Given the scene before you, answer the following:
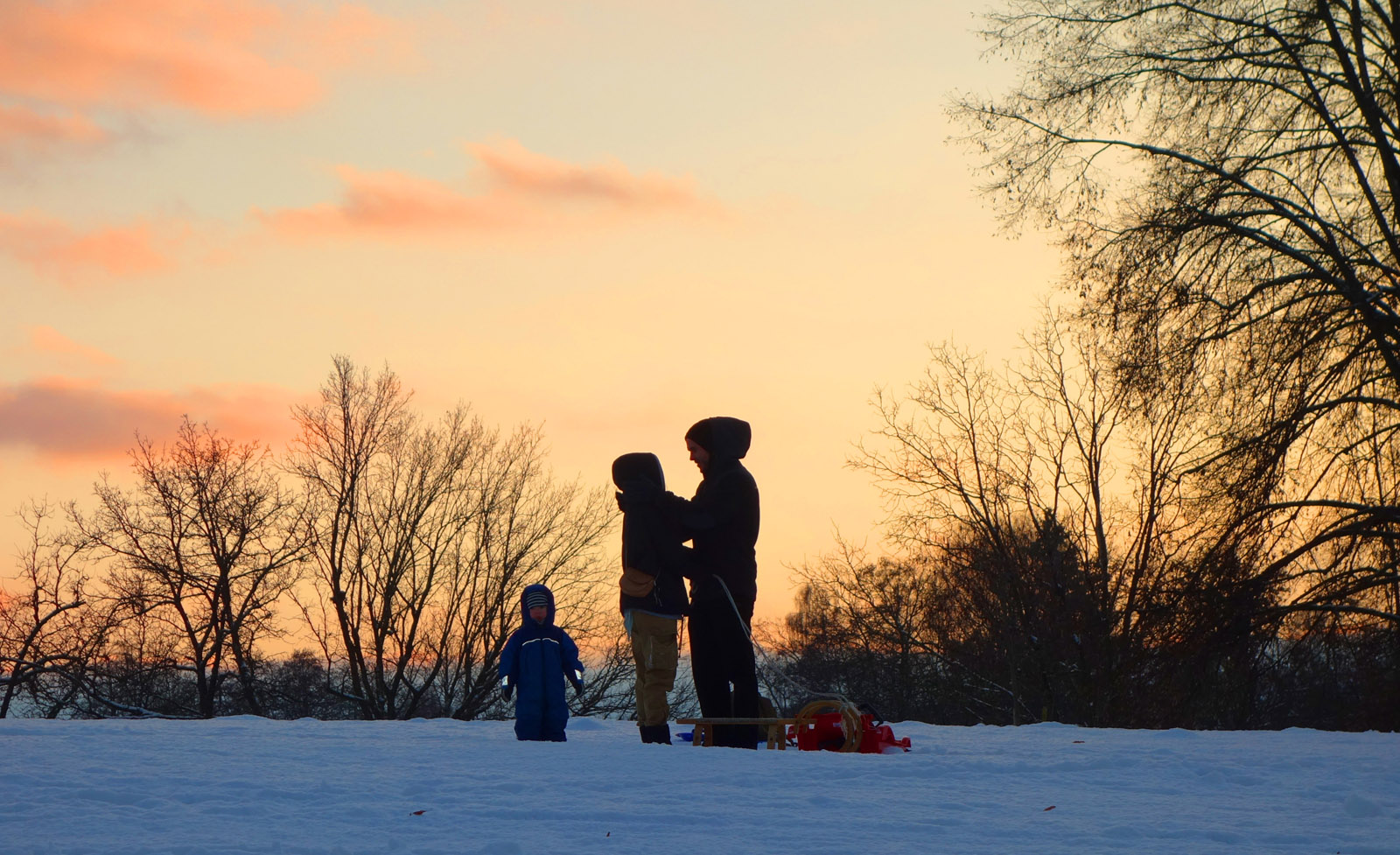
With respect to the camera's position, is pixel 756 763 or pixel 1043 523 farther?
pixel 1043 523

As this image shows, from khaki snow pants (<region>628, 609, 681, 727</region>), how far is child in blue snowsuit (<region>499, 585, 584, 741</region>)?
42 cm

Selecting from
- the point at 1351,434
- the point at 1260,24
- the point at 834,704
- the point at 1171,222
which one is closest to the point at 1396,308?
the point at 1351,434

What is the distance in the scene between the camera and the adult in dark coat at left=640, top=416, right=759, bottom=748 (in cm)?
778

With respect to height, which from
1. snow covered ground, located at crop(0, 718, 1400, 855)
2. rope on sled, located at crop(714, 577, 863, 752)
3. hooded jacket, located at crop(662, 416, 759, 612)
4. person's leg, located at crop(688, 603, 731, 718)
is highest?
hooded jacket, located at crop(662, 416, 759, 612)

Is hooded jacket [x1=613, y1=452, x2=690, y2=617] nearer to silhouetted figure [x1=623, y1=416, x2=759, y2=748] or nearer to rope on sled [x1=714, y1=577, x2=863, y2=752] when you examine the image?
silhouetted figure [x1=623, y1=416, x2=759, y2=748]

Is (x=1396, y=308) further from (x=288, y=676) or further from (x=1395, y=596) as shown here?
(x=288, y=676)

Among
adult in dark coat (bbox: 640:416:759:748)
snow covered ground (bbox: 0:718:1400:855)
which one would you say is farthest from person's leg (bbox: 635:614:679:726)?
snow covered ground (bbox: 0:718:1400:855)

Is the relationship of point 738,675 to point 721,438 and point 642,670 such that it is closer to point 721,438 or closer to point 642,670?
point 642,670

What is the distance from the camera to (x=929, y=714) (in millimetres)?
34375

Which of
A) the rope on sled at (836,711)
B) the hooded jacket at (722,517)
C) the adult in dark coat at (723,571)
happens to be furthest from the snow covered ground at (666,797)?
the hooded jacket at (722,517)

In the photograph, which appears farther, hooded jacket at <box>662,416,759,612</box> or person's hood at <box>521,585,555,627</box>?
person's hood at <box>521,585,555,627</box>

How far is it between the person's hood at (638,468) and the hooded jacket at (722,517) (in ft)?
0.65

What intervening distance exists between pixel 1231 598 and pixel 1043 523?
12.6 meters

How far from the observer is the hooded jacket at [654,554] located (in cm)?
776
